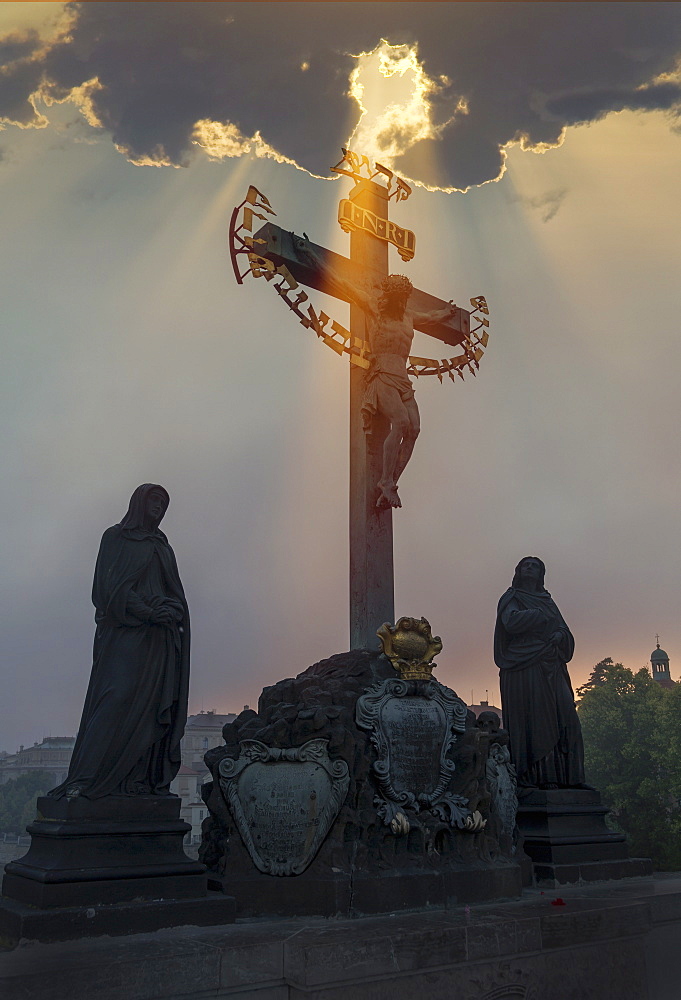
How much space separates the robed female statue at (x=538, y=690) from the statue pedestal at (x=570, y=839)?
24 cm

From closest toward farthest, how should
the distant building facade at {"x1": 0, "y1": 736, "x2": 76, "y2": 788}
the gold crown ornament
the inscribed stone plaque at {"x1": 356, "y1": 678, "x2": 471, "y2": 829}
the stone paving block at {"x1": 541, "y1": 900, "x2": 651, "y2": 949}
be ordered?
the stone paving block at {"x1": 541, "y1": 900, "x2": 651, "y2": 949}
the inscribed stone plaque at {"x1": 356, "y1": 678, "x2": 471, "y2": 829}
the gold crown ornament
the distant building facade at {"x1": 0, "y1": 736, "x2": 76, "y2": 788}

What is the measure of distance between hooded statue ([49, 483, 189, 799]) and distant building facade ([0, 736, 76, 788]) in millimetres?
33546

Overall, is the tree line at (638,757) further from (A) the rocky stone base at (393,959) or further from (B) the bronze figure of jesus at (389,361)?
(A) the rocky stone base at (393,959)

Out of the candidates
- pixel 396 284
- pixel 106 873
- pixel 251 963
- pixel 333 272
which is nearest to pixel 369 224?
pixel 333 272

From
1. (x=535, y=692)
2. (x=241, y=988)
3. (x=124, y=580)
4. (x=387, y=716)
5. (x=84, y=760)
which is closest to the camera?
(x=241, y=988)

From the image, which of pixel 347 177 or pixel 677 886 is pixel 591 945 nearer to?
pixel 677 886

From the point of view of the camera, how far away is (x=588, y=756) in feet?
117

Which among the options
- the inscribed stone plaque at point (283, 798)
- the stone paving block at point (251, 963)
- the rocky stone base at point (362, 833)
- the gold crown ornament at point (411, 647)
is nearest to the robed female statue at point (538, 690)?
the rocky stone base at point (362, 833)

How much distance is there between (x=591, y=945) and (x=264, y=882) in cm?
299

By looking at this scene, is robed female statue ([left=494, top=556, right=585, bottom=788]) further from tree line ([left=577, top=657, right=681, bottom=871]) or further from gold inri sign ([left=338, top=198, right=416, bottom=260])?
tree line ([left=577, top=657, right=681, bottom=871])

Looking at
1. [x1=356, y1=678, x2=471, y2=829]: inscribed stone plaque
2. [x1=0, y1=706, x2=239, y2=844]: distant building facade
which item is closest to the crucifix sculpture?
[x1=356, y1=678, x2=471, y2=829]: inscribed stone plaque

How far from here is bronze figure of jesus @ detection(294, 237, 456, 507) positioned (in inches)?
423

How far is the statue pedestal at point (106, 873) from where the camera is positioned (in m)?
5.96

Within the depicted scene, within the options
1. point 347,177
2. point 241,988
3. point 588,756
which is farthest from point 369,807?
point 588,756
